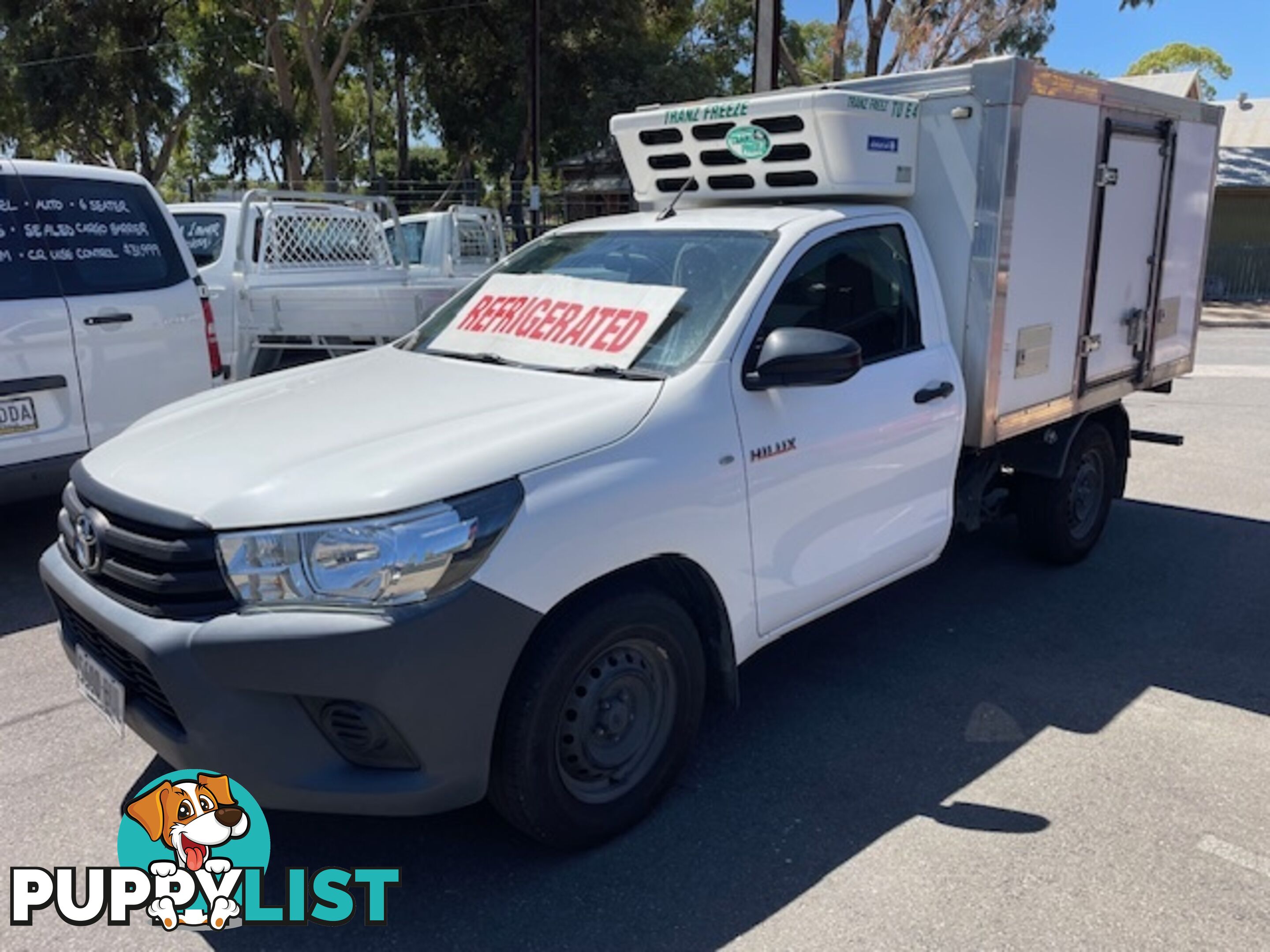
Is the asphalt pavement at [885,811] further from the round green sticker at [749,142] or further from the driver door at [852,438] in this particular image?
the round green sticker at [749,142]

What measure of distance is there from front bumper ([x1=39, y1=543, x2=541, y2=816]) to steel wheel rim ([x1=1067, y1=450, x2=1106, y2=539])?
13.2ft

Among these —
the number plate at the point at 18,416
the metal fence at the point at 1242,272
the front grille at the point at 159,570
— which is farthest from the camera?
the metal fence at the point at 1242,272

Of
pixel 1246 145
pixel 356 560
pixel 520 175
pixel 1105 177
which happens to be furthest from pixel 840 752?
pixel 1246 145

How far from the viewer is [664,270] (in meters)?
3.86

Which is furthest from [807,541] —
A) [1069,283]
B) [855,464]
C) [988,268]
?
[1069,283]

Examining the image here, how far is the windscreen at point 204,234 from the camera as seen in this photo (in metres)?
8.48

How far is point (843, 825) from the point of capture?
325cm

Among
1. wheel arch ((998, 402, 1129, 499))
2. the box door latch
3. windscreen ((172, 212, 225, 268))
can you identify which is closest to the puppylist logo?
wheel arch ((998, 402, 1129, 499))

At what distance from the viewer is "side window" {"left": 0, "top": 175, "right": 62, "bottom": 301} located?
16.7 ft

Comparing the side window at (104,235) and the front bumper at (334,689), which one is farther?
the side window at (104,235)

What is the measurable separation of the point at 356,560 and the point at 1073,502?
4.43 m

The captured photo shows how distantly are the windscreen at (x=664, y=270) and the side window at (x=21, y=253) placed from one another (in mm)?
2247

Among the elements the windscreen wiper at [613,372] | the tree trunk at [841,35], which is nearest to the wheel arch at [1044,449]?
the windscreen wiper at [613,372]

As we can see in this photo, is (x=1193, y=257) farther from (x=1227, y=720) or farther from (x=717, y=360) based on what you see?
(x=717, y=360)
